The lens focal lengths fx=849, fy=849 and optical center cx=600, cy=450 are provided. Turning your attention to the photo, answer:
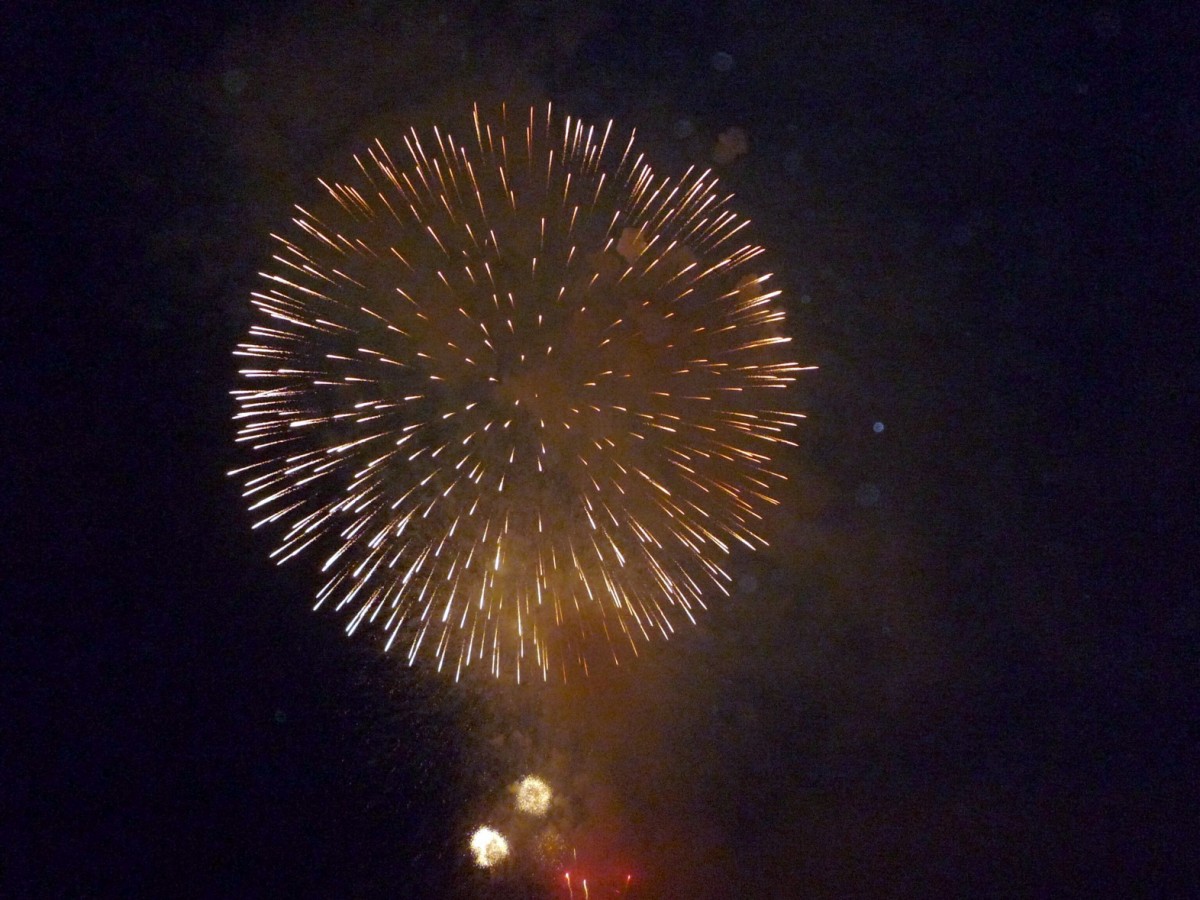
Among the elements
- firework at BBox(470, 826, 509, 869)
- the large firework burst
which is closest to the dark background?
firework at BBox(470, 826, 509, 869)

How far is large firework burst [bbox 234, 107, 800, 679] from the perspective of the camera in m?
3.93

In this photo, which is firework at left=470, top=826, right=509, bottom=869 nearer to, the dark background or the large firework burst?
the dark background

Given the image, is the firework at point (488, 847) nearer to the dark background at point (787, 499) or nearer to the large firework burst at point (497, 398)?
the dark background at point (787, 499)

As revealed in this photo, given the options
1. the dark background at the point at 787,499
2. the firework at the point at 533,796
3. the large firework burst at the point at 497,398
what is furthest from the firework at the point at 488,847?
the large firework burst at the point at 497,398

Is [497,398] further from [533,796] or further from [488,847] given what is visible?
[488,847]

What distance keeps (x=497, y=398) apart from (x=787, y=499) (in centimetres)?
153

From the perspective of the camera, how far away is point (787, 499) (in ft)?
13.9

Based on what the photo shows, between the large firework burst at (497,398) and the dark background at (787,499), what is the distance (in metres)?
0.20

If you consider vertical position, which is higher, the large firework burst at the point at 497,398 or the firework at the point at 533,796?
the large firework burst at the point at 497,398

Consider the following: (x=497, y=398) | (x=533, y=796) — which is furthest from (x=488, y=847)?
(x=497, y=398)

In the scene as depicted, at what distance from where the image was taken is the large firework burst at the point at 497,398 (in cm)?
393

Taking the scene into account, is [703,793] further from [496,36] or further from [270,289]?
[496,36]

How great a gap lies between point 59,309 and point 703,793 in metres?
3.82

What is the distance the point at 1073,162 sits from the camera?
4504mm
